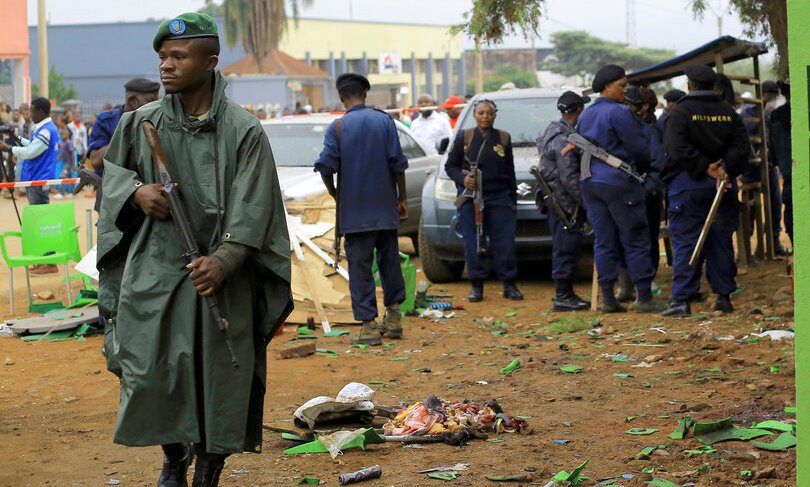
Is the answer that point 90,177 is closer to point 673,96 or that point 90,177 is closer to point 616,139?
point 616,139

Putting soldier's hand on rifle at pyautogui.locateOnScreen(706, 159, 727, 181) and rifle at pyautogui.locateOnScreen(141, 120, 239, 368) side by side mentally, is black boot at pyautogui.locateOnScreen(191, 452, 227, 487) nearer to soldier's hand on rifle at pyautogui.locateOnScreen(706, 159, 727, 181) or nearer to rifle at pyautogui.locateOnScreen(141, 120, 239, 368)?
rifle at pyautogui.locateOnScreen(141, 120, 239, 368)

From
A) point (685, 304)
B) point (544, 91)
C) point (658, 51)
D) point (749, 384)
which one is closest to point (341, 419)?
point (749, 384)

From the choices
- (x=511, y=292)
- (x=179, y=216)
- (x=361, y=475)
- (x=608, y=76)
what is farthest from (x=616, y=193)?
(x=179, y=216)

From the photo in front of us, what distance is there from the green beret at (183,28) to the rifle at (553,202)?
629cm

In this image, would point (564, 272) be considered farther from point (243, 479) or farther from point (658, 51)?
point (658, 51)

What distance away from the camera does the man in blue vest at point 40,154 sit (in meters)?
14.2

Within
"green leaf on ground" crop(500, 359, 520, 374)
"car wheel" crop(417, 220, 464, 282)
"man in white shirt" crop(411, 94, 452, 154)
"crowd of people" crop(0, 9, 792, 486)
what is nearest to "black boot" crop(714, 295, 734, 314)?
"crowd of people" crop(0, 9, 792, 486)

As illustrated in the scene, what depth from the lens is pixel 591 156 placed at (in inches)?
396

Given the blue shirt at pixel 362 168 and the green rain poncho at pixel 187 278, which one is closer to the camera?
the green rain poncho at pixel 187 278

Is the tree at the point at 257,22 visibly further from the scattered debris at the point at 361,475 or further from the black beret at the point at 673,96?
the scattered debris at the point at 361,475

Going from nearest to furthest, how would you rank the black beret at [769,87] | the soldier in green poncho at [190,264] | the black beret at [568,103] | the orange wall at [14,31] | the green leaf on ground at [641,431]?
the soldier in green poncho at [190,264] < the green leaf on ground at [641,431] < the black beret at [568,103] < the black beret at [769,87] < the orange wall at [14,31]

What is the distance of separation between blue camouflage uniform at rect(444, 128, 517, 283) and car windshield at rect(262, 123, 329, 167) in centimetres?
220

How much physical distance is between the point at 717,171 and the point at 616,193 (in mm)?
832

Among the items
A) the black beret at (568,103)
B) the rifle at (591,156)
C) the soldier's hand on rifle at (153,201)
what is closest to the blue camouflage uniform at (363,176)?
the rifle at (591,156)
